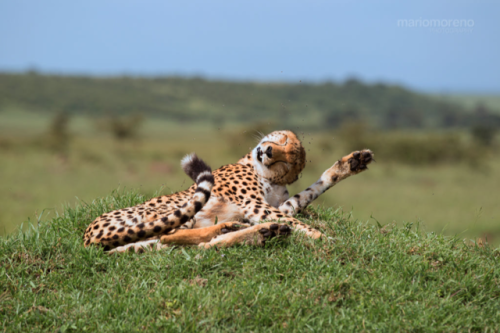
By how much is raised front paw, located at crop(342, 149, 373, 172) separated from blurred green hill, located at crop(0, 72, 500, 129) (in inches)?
1634

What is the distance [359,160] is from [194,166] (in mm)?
1290

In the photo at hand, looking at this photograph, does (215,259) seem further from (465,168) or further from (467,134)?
(467,134)

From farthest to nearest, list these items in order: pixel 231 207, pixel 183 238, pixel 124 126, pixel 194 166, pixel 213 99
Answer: pixel 213 99 < pixel 124 126 < pixel 231 207 < pixel 194 166 < pixel 183 238

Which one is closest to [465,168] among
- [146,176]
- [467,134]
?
[467,134]

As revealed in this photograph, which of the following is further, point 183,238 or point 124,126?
point 124,126

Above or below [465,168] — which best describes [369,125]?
above

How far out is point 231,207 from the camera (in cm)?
352

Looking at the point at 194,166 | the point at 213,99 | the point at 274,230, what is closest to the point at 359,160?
the point at 274,230

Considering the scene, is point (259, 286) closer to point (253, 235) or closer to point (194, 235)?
point (253, 235)

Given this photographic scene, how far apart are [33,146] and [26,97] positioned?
14385 mm

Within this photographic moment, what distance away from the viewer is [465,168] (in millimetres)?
35000

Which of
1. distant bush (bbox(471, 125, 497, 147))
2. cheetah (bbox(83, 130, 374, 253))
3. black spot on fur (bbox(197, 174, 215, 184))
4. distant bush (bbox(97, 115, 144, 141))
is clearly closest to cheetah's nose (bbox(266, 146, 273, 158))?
cheetah (bbox(83, 130, 374, 253))

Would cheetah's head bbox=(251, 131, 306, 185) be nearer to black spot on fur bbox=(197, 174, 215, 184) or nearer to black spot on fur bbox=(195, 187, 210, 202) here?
black spot on fur bbox=(197, 174, 215, 184)

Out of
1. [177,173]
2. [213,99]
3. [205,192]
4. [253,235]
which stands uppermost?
[205,192]
